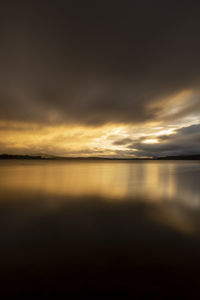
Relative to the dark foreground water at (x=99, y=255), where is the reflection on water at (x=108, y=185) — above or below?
below

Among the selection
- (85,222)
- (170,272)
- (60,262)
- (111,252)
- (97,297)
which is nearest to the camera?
(97,297)

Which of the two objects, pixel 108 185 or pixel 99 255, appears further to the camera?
pixel 108 185

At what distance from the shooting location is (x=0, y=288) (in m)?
3.62

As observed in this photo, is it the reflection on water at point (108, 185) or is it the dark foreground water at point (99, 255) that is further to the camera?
the reflection on water at point (108, 185)

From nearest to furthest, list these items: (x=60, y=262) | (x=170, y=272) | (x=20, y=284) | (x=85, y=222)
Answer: (x=20, y=284), (x=170, y=272), (x=60, y=262), (x=85, y=222)

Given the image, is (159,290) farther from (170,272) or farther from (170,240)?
(170,240)

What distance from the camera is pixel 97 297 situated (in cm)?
342

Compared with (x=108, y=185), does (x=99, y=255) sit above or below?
above

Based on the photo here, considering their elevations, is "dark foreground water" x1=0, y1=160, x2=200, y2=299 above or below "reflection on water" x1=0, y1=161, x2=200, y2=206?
above

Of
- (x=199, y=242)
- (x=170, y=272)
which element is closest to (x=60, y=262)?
(x=170, y=272)

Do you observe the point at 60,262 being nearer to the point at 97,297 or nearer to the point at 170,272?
the point at 97,297

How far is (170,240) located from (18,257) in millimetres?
5803

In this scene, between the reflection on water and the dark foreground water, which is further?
the reflection on water

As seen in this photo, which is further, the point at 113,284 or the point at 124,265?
the point at 124,265
